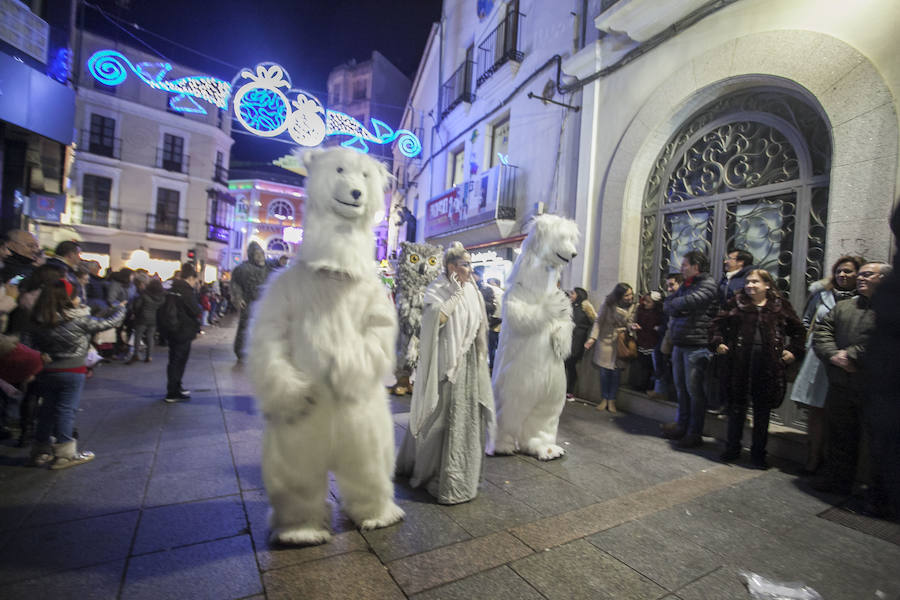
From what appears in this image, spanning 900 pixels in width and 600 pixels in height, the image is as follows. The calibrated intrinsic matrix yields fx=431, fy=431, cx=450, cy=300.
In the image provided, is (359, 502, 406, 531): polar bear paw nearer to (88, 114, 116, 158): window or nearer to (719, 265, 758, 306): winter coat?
(719, 265, 758, 306): winter coat

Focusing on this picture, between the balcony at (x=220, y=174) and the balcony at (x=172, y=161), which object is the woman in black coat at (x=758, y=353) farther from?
the balcony at (x=220, y=174)

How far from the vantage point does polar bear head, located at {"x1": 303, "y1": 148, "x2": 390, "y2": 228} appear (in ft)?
7.77

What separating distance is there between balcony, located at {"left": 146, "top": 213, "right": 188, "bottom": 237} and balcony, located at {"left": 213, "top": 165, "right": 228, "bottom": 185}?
335 centimetres

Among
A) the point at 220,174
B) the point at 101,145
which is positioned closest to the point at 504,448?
the point at 101,145

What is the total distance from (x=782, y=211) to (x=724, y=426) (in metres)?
2.51

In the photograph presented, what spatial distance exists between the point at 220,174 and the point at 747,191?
1123 inches

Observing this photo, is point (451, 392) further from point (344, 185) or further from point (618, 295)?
point (618, 295)

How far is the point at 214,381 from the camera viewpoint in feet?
21.1

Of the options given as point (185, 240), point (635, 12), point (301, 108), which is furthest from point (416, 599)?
point (185, 240)

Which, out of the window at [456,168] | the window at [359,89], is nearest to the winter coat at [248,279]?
the window at [456,168]

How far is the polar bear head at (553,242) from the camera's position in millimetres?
3938

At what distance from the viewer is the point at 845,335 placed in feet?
11.2

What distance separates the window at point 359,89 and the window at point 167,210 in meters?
12.3

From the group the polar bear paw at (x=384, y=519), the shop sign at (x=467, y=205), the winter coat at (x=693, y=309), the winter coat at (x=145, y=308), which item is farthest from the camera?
the shop sign at (x=467, y=205)
